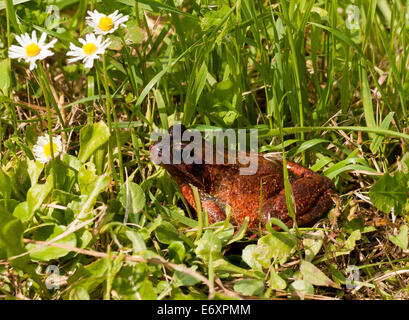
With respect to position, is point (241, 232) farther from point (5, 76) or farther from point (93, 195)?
point (5, 76)

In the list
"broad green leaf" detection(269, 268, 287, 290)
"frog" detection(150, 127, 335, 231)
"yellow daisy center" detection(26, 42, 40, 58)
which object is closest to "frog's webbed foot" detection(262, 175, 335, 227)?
"frog" detection(150, 127, 335, 231)

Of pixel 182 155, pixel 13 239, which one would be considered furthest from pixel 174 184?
pixel 13 239

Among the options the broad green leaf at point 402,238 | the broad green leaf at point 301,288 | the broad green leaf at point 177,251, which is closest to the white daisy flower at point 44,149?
the broad green leaf at point 177,251

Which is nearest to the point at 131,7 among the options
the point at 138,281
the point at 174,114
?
the point at 174,114

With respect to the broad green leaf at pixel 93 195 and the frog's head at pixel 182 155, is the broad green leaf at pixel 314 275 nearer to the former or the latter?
the frog's head at pixel 182 155

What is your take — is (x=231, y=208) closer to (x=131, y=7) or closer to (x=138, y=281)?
(x=138, y=281)

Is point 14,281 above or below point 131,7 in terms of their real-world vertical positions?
below
